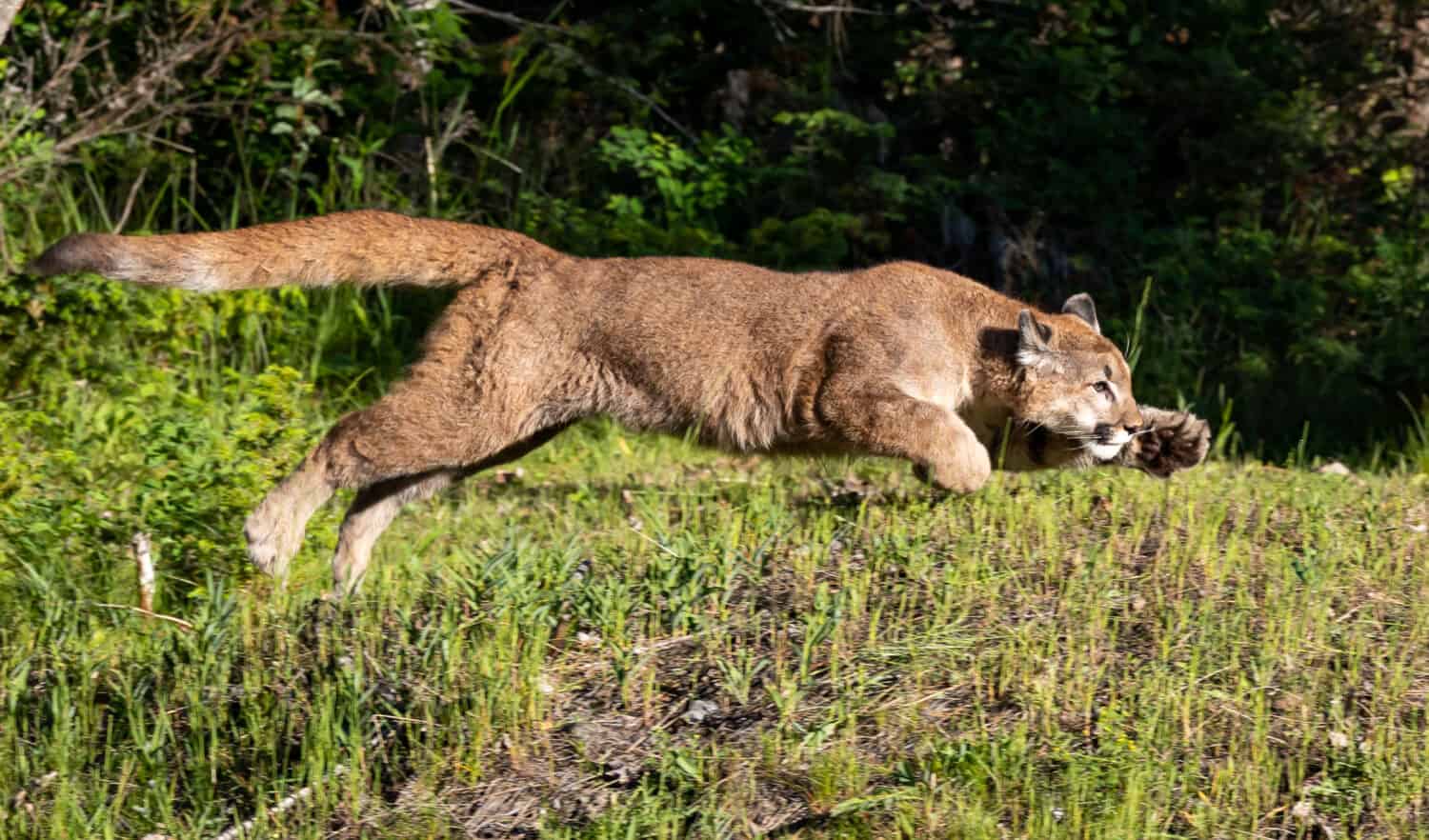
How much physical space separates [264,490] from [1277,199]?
8.76m

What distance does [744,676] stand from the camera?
5238mm

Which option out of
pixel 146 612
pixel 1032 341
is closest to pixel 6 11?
pixel 146 612

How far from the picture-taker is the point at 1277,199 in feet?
42.3

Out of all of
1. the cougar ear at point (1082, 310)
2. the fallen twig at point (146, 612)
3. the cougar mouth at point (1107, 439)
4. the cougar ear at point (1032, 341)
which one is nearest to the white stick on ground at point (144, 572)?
the fallen twig at point (146, 612)

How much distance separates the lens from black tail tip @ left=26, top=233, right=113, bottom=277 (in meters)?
6.48

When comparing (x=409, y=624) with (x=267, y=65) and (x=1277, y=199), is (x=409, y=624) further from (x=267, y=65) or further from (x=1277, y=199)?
(x=1277, y=199)

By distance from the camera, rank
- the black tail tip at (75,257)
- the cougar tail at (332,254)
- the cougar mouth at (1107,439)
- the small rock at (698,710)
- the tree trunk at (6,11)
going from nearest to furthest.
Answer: the small rock at (698,710)
the tree trunk at (6,11)
the black tail tip at (75,257)
the cougar tail at (332,254)
the cougar mouth at (1107,439)

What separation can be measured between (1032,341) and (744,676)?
2617 millimetres

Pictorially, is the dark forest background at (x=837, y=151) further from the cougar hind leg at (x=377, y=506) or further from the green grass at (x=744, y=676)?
the green grass at (x=744, y=676)

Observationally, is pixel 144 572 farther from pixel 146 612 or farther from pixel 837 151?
pixel 837 151

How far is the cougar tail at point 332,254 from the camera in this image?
6902 mm

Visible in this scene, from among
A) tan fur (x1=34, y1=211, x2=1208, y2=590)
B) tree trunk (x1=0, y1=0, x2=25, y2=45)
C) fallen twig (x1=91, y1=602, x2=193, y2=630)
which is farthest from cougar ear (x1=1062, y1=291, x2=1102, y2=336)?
tree trunk (x1=0, y1=0, x2=25, y2=45)

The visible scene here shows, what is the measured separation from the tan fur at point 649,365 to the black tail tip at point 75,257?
0.38 ft

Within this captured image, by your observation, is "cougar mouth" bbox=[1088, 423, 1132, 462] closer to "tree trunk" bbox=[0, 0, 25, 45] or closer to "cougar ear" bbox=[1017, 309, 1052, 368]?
"cougar ear" bbox=[1017, 309, 1052, 368]
